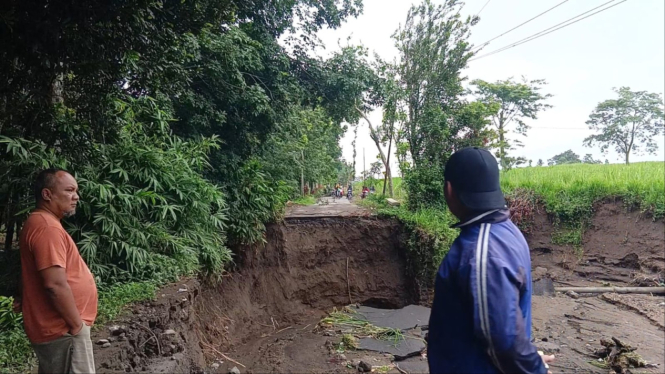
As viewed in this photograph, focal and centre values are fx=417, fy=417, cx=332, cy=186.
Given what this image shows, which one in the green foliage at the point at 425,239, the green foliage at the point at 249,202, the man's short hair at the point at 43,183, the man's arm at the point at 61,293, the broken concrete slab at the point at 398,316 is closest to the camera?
the man's arm at the point at 61,293

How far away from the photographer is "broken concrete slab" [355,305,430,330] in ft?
27.5

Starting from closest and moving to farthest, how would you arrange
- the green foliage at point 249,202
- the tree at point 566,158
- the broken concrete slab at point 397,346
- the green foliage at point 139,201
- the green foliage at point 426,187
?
the green foliage at point 139,201, the broken concrete slab at point 397,346, the green foliage at point 249,202, the green foliage at point 426,187, the tree at point 566,158

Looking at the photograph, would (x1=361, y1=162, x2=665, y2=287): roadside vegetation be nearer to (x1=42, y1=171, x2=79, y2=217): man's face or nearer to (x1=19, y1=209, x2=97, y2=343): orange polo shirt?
(x1=42, y1=171, x2=79, y2=217): man's face

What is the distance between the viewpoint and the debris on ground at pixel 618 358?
21.6 feet

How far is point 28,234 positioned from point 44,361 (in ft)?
2.24

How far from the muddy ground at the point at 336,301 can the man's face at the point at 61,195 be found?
63.0 inches

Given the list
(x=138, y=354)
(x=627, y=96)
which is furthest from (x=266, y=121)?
(x=627, y=96)

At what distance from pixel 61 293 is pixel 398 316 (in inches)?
301

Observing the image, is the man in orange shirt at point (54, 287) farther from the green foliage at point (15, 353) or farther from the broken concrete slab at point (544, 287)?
the broken concrete slab at point (544, 287)

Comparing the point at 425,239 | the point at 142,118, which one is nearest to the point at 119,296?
the point at 142,118

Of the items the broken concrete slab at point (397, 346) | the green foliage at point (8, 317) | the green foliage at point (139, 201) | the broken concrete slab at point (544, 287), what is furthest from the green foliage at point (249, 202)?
the broken concrete slab at point (544, 287)

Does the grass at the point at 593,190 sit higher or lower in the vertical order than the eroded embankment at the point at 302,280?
higher

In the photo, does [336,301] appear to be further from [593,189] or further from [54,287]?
[593,189]

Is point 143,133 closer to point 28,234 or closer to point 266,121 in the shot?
point 266,121
